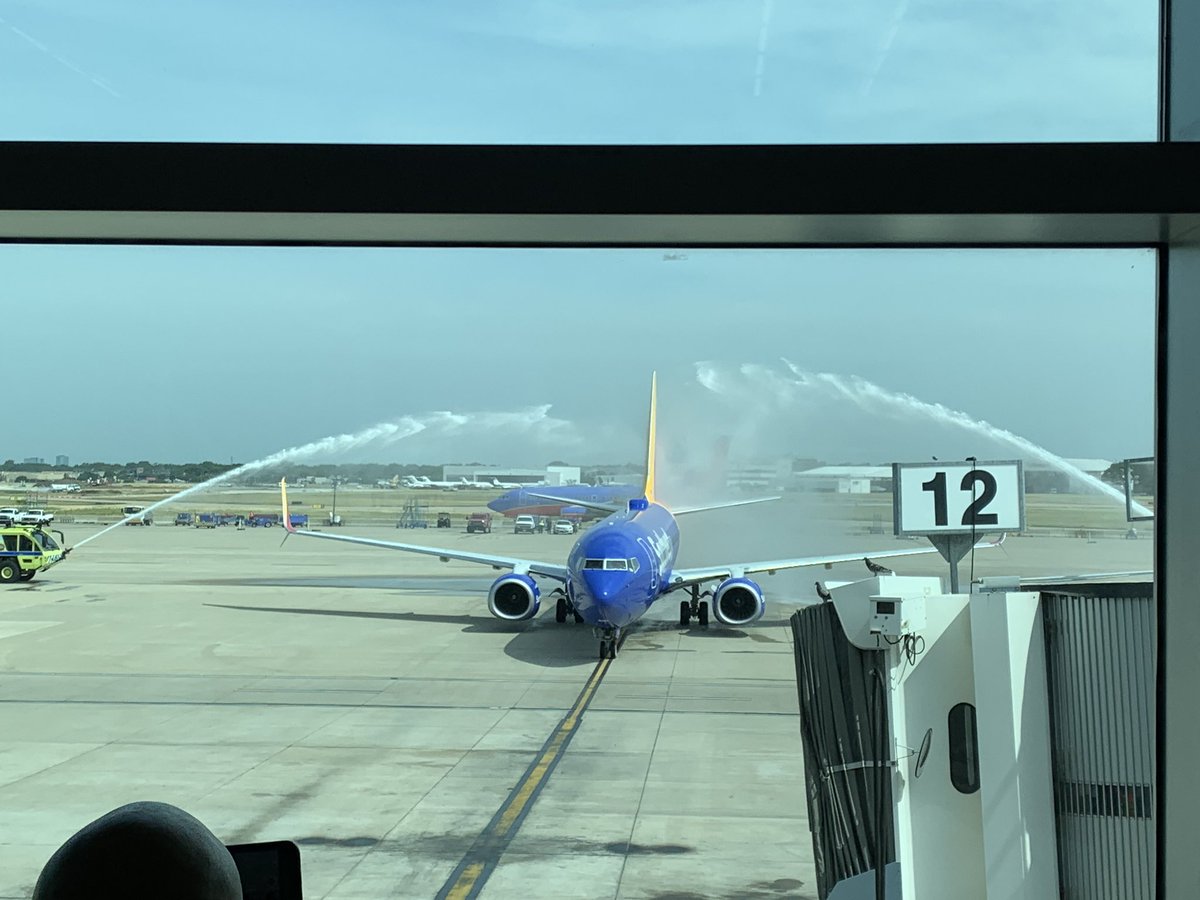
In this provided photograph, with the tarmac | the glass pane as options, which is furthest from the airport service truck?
the glass pane

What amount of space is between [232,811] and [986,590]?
6.56m

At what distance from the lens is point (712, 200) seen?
278 cm

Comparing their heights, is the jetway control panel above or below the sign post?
below

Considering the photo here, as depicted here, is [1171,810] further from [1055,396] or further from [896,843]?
[1055,396]

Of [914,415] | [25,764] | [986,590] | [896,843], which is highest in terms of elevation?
[914,415]

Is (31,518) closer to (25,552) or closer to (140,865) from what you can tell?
(25,552)

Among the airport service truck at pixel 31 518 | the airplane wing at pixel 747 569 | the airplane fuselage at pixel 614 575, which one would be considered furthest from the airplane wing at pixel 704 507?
the airport service truck at pixel 31 518

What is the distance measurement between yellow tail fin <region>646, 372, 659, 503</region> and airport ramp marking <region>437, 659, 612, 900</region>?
612 inches

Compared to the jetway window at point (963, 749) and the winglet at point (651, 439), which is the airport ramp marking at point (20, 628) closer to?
the winglet at point (651, 439)

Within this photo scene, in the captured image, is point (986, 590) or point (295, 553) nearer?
point (986, 590)

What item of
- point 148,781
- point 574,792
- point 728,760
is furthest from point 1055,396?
point 148,781

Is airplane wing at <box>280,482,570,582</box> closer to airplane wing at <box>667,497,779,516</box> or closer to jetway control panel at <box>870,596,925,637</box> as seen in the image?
airplane wing at <box>667,497,779,516</box>

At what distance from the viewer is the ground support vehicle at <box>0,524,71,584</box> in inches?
784

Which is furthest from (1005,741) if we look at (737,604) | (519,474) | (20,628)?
(20,628)
